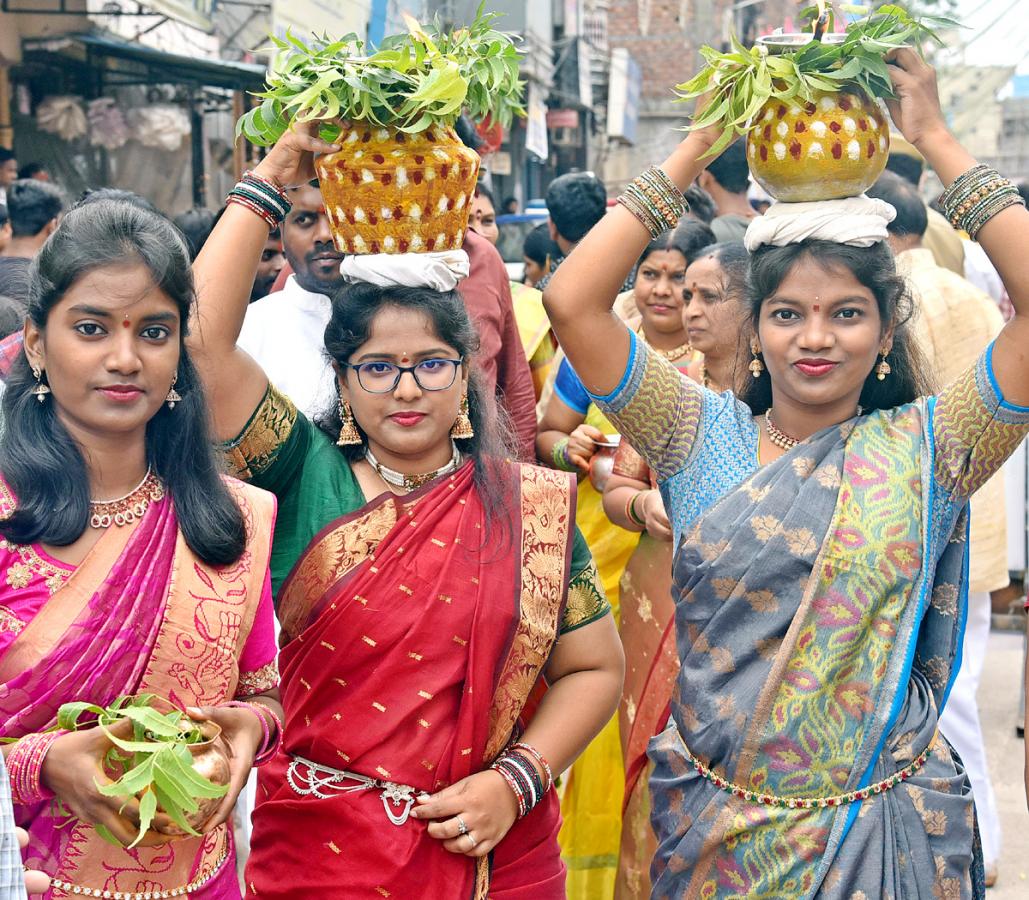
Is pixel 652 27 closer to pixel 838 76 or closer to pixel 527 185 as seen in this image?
pixel 527 185

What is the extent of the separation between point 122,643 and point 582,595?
1.02m

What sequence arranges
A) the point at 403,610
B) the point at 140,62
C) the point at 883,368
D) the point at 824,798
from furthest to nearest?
1. the point at 140,62
2. the point at 883,368
3. the point at 403,610
4. the point at 824,798

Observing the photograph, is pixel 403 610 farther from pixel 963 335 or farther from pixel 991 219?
pixel 963 335

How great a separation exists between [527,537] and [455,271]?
0.60m

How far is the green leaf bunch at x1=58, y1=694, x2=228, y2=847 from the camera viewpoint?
227 cm

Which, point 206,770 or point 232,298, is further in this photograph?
point 232,298

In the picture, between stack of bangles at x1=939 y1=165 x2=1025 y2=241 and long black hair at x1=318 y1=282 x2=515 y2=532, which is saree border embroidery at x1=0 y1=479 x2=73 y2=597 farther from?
stack of bangles at x1=939 y1=165 x2=1025 y2=241

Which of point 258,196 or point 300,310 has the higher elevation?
point 258,196

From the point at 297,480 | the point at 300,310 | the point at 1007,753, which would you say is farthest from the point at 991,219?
the point at 1007,753

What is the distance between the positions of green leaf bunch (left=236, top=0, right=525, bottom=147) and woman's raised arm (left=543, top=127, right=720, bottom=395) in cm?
41

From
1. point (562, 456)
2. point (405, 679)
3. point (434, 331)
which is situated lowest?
point (562, 456)

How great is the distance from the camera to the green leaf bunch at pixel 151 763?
2268 millimetres

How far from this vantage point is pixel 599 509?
16.1 feet

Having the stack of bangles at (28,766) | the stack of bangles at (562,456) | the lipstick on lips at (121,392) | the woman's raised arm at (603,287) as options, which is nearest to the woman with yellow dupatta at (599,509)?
the stack of bangles at (562,456)
